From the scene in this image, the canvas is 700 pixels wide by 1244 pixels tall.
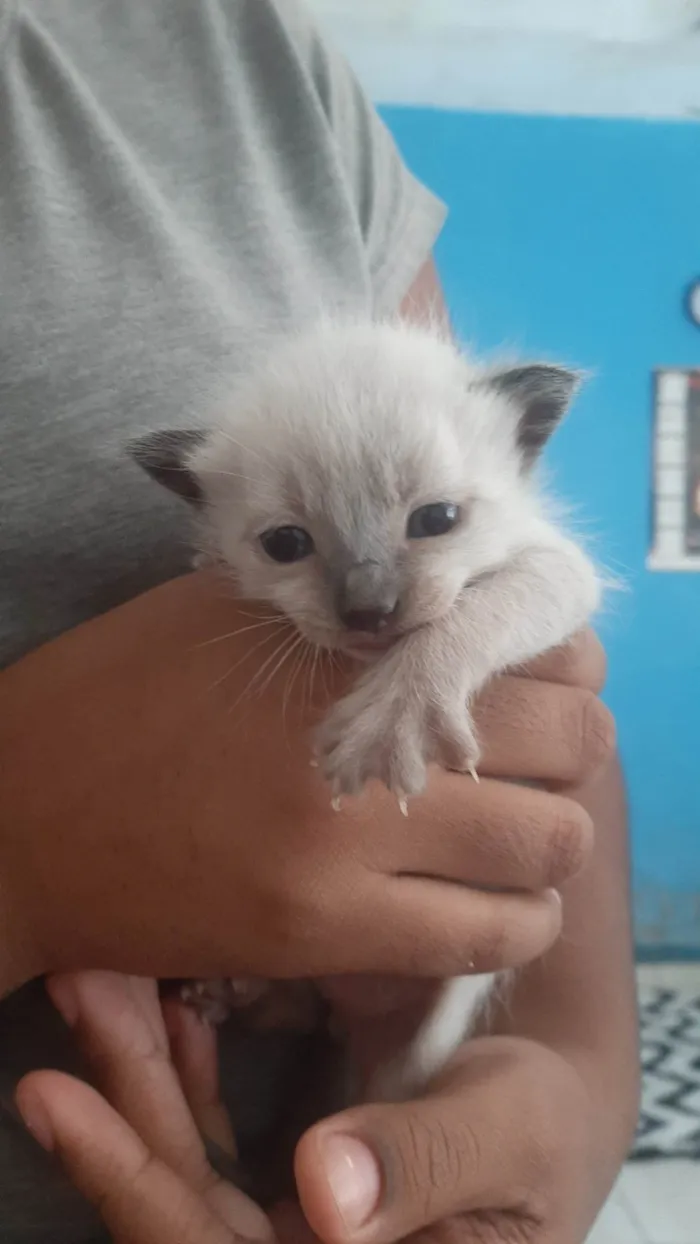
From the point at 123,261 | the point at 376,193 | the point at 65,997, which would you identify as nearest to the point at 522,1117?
the point at 65,997

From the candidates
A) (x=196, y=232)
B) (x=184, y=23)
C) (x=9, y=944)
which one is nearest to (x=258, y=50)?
(x=184, y=23)

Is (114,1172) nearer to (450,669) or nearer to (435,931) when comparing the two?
(435,931)

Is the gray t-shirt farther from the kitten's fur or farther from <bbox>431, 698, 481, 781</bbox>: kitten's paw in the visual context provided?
<bbox>431, 698, 481, 781</bbox>: kitten's paw

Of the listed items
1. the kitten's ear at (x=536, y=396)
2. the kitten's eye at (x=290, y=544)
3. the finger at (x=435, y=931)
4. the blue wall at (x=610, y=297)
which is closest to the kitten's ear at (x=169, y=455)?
the kitten's eye at (x=290, y=544)

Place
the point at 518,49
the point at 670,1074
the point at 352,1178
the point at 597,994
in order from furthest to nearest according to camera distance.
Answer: the point at 518,49
the point at 670,1074
the point at 597,994
the point at 352,1178

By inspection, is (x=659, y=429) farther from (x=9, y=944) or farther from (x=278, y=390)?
(x=9, y=944)

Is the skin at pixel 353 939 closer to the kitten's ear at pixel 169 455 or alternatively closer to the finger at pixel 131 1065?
the finger at pixel 131 1065
